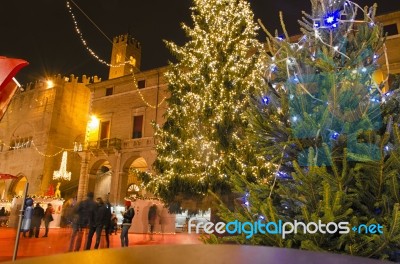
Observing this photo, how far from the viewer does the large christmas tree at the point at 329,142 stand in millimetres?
3346

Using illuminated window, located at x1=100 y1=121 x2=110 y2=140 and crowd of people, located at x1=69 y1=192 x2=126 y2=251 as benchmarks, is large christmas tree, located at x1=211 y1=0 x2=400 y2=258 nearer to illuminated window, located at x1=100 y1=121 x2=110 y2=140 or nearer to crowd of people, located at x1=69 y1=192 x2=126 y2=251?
crowd of people, located at x1=69 y1=192 x2=126 y2=251

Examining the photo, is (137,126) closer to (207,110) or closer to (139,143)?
(139,143)

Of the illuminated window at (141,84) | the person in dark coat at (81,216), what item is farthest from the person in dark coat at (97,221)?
the illuminated window at (141,84)

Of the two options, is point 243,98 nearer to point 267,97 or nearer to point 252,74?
point 252,74

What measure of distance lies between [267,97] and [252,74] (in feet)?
24.2

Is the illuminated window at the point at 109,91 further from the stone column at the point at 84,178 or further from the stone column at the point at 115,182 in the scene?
the stone column at the point at 115,182

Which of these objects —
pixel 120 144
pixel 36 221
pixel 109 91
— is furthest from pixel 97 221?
pixel 109 91

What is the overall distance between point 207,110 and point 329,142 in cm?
771

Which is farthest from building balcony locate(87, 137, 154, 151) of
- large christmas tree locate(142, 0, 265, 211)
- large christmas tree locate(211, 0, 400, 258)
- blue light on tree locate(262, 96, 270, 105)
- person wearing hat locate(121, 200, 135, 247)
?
large christmas tree locate(211, 0, 400, 258)

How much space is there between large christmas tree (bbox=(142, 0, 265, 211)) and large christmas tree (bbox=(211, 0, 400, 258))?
A: 18.1 feet

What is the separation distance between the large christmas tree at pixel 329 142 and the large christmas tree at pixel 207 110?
5.53 m

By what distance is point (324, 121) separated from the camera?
3771mm

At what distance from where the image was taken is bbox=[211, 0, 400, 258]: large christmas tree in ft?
11.0

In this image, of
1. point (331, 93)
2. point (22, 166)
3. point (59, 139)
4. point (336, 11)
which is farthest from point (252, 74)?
point (22, 166)
